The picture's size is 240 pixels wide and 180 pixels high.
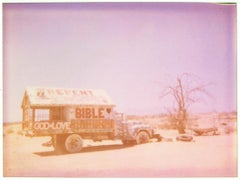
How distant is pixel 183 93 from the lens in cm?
393

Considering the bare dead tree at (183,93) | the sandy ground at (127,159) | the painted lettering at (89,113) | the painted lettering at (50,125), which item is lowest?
the sandy ground at (127,159)

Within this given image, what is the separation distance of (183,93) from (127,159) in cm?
88

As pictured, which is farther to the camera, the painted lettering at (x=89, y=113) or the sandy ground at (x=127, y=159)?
the painted lettering at (x=89, y=113)

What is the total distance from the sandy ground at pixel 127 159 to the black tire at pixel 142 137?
0.17 feet

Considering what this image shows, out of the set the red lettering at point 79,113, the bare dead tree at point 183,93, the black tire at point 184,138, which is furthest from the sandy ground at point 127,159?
the red lettering at point 79,113

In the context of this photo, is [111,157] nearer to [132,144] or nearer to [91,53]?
[132,144]

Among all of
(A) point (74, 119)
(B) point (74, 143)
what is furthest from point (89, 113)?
(B) point (74, 143)

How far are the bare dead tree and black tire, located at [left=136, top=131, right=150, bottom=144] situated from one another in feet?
1.09

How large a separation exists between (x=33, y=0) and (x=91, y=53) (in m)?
0.79

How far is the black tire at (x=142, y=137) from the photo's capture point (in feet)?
13.0

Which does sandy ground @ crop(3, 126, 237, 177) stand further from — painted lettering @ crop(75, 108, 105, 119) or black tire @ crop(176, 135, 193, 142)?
painted lettering @ crop(75, 108, 105, 119)

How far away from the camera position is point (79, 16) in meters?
3.90

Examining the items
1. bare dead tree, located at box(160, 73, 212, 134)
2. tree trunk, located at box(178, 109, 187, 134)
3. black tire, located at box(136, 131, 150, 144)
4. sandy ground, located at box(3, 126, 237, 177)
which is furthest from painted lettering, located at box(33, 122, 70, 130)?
tree trunk, located at box(178, 109, 187, 134)

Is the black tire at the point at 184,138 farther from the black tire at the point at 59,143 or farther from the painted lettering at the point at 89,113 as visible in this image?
the black tire at the point at 59,143
